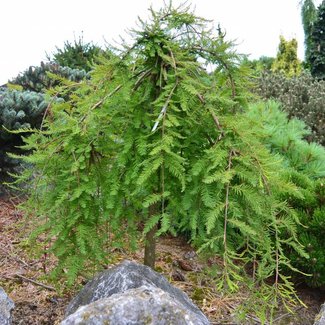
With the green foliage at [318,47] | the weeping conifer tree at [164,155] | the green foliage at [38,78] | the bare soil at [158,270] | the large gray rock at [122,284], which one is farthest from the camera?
the green foliage at [318,47]

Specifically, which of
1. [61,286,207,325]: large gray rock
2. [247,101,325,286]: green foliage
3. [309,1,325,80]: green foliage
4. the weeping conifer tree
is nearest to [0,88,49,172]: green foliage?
[247,101,325,286]: green foliage

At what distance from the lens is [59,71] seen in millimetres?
7359

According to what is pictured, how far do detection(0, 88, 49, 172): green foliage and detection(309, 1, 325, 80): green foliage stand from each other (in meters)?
11.3

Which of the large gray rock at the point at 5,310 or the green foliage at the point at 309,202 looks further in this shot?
the green foliage at the point at 309,202

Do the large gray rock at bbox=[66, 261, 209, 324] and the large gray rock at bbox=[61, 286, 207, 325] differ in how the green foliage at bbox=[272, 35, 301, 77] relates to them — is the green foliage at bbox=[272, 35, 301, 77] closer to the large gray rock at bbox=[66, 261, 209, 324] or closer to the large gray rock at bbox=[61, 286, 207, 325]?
the large gray rock at bbox=[66, 261, 209, 324]

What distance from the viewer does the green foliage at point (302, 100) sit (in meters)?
7.65

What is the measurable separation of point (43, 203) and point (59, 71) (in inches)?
192

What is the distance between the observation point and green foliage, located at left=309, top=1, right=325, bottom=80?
15000 mm

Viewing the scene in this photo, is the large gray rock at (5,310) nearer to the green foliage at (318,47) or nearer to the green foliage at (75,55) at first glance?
the green foliage at (75,55)

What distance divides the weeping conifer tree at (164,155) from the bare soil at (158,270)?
0.45 metres

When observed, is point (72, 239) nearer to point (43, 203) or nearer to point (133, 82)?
point (43, 203)

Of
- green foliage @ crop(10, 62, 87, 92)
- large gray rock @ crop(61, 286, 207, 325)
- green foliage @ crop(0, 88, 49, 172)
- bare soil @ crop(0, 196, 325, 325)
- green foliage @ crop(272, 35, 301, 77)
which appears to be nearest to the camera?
large gray rock @ crop(61, 286, 207, 325)

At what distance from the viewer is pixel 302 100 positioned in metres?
8.59

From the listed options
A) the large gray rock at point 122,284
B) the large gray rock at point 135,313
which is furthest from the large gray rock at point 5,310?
the large gray rock at point 135,313
